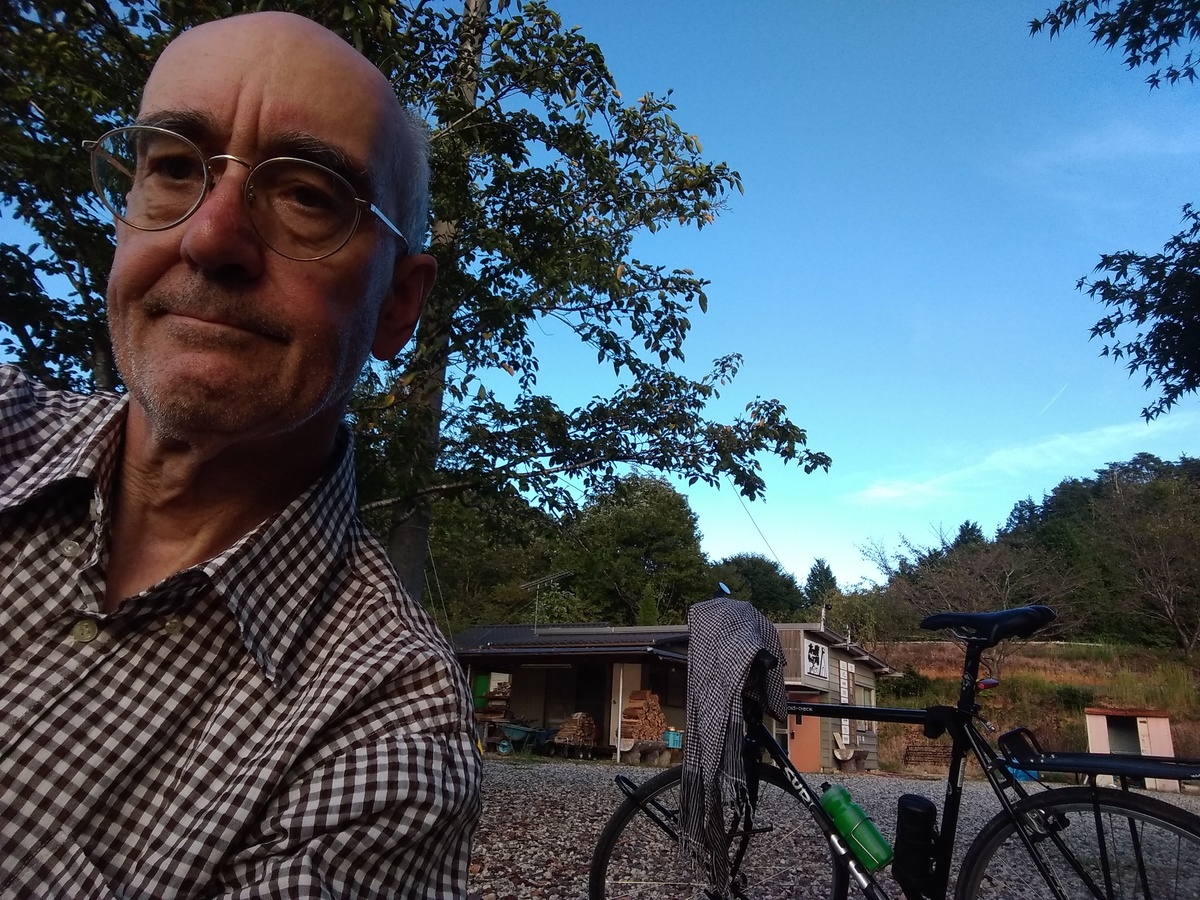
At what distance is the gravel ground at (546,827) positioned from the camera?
4125 millimetres

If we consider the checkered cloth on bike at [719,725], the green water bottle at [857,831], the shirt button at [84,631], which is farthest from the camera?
the checkered cloth on bike at [719,725]

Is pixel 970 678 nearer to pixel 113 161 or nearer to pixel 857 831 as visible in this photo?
pixel 857 831

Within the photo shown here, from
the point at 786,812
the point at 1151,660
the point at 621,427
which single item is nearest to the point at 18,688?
the point at 786,812

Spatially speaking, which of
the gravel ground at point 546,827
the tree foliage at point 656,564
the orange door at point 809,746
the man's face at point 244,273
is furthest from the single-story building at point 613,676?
the man's face at point 244,273

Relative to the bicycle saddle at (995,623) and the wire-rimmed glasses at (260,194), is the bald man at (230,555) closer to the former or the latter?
the wire-rimmed glasses at (260,194)

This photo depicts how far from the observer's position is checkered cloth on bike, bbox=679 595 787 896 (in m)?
2.86

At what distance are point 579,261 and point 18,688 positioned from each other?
3928 mm

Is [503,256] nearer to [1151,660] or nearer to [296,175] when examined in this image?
[296,175]

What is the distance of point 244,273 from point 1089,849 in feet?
10.3

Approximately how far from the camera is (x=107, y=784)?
712mm

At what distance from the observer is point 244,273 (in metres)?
0.85

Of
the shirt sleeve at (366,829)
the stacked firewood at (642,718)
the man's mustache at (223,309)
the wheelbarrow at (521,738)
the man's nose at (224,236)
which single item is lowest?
the wheelbarrow at (521,738)

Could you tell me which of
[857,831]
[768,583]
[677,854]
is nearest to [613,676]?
[677,854]

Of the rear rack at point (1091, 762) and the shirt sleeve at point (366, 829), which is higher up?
the shirt sleeve at point (366, 829)
